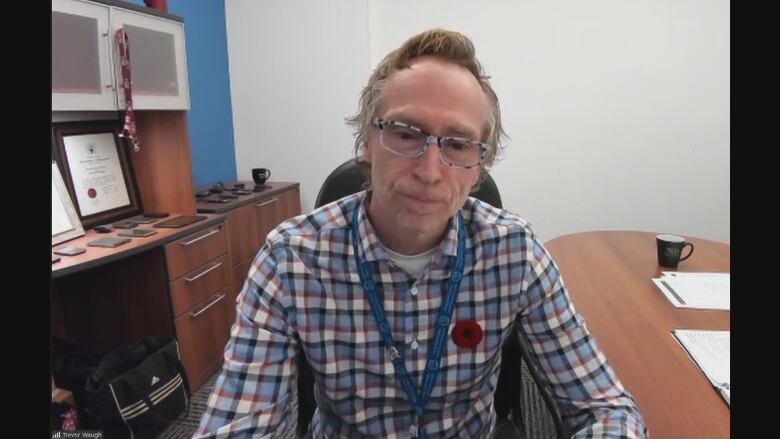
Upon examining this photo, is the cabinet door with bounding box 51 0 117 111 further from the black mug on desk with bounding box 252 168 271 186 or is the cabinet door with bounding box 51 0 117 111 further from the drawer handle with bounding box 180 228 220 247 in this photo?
A: the black mug on desk with bounding box 252 168 271 186

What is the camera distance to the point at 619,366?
1050 mm

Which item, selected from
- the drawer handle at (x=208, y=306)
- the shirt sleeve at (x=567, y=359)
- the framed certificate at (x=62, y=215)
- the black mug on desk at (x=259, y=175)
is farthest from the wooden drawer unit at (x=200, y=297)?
the shirt sleeve at (x=567, y=359)

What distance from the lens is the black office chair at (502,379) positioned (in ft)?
3.40

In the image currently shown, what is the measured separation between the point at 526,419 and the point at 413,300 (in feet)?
4.51

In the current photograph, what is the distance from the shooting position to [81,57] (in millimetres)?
1790

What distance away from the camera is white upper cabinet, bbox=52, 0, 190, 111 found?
5.65 feet

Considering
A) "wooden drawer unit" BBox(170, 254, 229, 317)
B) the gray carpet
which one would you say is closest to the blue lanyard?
the gray carpet

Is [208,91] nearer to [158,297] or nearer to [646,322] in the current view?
[158,297]

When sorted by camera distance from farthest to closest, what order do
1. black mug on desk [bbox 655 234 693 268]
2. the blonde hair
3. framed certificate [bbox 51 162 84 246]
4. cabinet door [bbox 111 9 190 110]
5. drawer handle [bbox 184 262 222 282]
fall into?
drawer handle [bbox 184 262 222 282]
cabinet door [bbox 111 9 190 110]
framed certificate [bbox 51 162 84 246]
black mug on desk [bbox 655 234 693 268]
the blonde hair

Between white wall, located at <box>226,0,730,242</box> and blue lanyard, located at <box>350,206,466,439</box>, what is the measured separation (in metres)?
2.48

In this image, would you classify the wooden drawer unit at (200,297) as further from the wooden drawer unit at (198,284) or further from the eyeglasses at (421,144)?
the eyeglasses at (421,144)

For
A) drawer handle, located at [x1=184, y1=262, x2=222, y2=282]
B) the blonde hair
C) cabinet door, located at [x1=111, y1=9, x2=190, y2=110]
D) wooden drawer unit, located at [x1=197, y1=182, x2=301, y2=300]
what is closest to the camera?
the blonde hair

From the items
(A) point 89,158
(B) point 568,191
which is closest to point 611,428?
(A) point 89,158

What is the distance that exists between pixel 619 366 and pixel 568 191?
2.38 metres
